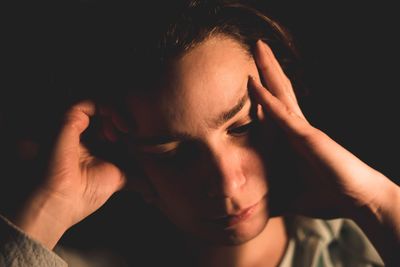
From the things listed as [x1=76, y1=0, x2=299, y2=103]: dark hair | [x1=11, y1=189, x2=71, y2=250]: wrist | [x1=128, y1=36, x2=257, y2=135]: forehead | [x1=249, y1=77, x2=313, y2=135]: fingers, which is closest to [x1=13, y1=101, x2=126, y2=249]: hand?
[x1=11, y1=189, x2=71, y2=250]: wrist

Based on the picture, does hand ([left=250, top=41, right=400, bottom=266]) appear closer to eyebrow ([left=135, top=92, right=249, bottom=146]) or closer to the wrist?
eyebrow ([left=135, top=92, right=249, bottom=146])

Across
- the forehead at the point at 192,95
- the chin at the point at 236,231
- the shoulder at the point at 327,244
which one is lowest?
the shoulder at the point at 327,244

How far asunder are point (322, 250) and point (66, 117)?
95 centimetres

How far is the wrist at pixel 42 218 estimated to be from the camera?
4.20ft

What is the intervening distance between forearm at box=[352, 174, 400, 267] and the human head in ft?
0.98

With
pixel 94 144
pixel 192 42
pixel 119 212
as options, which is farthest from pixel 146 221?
pixel 192 42

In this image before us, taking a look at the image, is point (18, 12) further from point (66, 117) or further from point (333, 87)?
point (333, 87)

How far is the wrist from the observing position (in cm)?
128

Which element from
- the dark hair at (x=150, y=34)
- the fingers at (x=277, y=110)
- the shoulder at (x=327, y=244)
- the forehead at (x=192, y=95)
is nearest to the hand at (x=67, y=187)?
the dark hair at (x=150, y=34)

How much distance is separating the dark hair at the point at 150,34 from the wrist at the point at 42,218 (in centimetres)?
35

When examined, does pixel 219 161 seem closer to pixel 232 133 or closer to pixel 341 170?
pixel 232 133

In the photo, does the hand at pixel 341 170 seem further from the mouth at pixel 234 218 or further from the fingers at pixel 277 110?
the mouth at pixel 234 218

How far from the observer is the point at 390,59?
1.47 meters

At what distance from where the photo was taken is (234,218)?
129 cm
